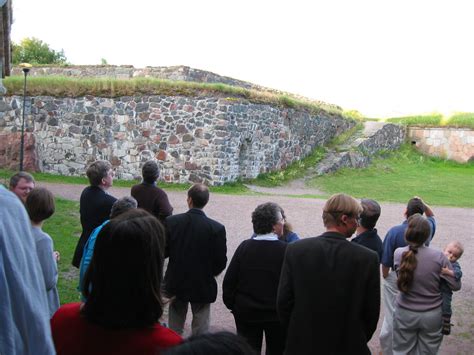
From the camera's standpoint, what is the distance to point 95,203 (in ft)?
17.7

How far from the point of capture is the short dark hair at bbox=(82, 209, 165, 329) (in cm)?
221

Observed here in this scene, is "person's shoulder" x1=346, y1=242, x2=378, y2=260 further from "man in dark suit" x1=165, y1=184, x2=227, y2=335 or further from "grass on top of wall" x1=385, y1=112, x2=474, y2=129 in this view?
"grass on top of wall" x1=385, y1=112, x2=474, y2=129

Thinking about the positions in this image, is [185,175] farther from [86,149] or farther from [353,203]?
[353,203]

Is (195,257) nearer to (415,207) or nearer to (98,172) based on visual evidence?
(98,172)

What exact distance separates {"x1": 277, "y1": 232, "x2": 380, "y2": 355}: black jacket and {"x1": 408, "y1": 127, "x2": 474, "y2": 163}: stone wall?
24.6 m

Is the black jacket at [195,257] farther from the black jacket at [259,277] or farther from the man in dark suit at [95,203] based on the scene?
the man in dark suit at [95,203]

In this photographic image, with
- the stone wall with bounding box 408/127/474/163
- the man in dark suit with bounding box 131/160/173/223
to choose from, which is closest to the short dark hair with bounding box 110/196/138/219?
the man in dark suit with bounding box 131/160/173/223

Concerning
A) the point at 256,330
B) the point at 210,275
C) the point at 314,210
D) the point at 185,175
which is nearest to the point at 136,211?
the point at 256,330

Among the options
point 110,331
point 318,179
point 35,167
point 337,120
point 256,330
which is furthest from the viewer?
point 337,120

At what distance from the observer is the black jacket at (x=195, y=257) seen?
471cm

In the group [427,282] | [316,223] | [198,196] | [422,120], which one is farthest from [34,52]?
[427,282]

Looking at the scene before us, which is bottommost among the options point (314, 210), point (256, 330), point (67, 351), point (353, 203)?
point (314, 210)

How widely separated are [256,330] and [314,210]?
10.1 meters

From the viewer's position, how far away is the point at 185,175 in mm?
17234
